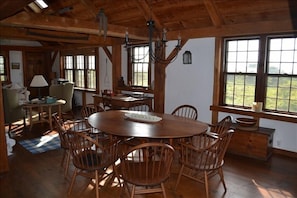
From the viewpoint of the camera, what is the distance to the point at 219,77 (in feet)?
16.2

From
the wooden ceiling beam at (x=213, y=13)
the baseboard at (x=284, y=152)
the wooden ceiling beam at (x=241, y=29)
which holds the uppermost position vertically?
the wooden ceiling beam at (x=213, y=13)

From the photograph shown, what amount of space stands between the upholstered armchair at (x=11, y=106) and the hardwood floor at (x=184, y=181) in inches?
60.4

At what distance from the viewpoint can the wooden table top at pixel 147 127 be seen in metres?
2.86

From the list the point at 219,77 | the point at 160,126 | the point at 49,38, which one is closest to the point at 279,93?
the point at 219,77

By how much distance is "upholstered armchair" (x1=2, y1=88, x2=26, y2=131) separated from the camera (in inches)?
207

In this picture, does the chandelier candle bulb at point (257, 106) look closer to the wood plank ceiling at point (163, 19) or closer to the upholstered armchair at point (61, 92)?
the wood plank ceiling at point (163, 19)

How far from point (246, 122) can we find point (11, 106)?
4.75 meters

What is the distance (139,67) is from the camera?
6711 millimetres

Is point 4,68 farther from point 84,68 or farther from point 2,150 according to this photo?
point 2,150

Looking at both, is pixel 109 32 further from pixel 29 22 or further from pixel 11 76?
pixel 11 76

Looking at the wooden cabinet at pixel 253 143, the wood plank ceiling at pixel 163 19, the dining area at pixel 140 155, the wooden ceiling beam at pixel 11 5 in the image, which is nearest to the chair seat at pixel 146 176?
the dining area at pixel 140 155

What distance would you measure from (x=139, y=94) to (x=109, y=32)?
2021mm

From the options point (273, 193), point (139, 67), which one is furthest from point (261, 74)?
point (139, 67)

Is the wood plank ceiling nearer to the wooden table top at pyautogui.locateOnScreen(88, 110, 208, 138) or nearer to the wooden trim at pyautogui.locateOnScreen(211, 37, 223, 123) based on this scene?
the wooden trim at pyautogui.locateOnScreen(211, 37, 223, 123)
